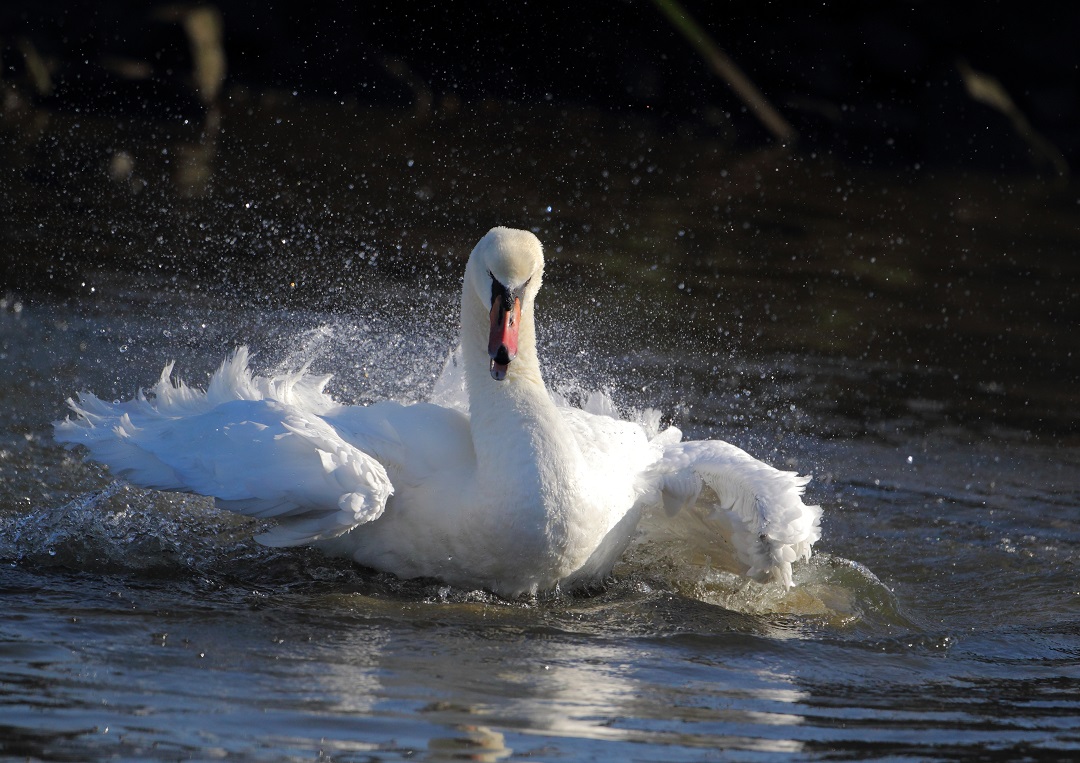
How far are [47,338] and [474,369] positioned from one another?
421 cm

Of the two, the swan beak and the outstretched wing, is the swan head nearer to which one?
the swan beak

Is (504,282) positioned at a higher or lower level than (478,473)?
higher

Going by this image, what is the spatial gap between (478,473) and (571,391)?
322 centimetres

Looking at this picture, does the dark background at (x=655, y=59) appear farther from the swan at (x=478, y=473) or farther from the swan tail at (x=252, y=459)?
the swan at (x=478, y=473)

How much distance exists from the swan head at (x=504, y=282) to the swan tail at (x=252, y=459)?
26.5 inches

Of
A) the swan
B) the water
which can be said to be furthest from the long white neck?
the water

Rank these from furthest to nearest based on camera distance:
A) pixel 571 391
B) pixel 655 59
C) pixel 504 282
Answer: pixel 655 59 → pixel 571 391 → pixel 504 282

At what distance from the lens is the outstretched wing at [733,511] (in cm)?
594

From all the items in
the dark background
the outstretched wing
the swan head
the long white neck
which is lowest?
A: the outstretched wing

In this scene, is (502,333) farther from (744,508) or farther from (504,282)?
(744,508)

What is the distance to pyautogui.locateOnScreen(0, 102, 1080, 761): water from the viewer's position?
15.4 ft

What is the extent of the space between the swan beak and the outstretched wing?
0.92 metres

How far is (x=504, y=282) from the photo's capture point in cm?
596

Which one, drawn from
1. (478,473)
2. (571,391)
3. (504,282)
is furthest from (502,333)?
(571,391)
